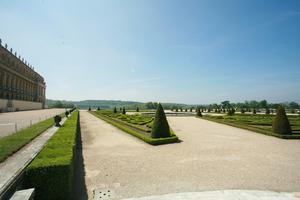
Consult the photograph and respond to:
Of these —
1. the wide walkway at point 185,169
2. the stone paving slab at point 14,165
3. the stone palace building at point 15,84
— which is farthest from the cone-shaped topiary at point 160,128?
the stone palace building at point 15,84

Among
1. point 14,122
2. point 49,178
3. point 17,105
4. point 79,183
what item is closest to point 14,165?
point 79,183

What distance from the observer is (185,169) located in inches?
Answer: 347

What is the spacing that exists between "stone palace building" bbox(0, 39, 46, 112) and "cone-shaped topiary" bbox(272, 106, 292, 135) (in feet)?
193

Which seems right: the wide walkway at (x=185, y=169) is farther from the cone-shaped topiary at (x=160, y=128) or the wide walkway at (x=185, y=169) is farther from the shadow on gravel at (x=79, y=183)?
the cone-shaped topiary at (x=160, y=128)

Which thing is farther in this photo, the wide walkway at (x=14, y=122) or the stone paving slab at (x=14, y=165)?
the wide walkway at (x=14, y=122)

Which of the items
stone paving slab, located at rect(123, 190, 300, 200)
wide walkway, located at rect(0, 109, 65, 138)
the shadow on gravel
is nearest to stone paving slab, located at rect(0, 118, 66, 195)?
the shadow on gravel

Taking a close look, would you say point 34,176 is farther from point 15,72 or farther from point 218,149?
point 15,72

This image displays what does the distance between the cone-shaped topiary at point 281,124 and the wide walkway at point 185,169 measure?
483cm

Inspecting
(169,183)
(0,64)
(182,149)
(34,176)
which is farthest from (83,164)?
(0,64)

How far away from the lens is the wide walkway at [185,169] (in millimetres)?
7020

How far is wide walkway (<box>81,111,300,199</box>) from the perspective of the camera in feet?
23.0

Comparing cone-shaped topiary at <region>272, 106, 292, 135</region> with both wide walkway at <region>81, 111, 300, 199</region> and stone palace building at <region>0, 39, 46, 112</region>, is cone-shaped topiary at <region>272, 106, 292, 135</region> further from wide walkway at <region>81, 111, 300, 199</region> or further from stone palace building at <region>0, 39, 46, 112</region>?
stone palace building at <region>0, 39, 46, 112</region>

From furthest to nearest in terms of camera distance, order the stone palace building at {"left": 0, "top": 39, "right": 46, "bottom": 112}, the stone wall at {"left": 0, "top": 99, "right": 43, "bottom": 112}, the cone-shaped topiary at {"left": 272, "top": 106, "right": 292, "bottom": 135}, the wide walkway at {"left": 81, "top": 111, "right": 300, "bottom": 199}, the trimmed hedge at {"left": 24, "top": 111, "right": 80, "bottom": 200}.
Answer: the stone palace building at {"left": 0, "top": 39, "right": 46, "bottom": 112}
the stone wall at {"left": 0, "top": 99, "right": 43, "bottom": 112}
the cone-shaped topiary at {"left": 272, "top": 106, "right": 292, "bottom": 135}
the wide walkway at {"left": 81, "top": 111, "right": 300, "bottom": 199}
the trimmed hedge at {"left": 24, "top": 111, "right": 80, "bottom": 200}

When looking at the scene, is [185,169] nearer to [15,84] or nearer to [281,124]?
[281,124]
